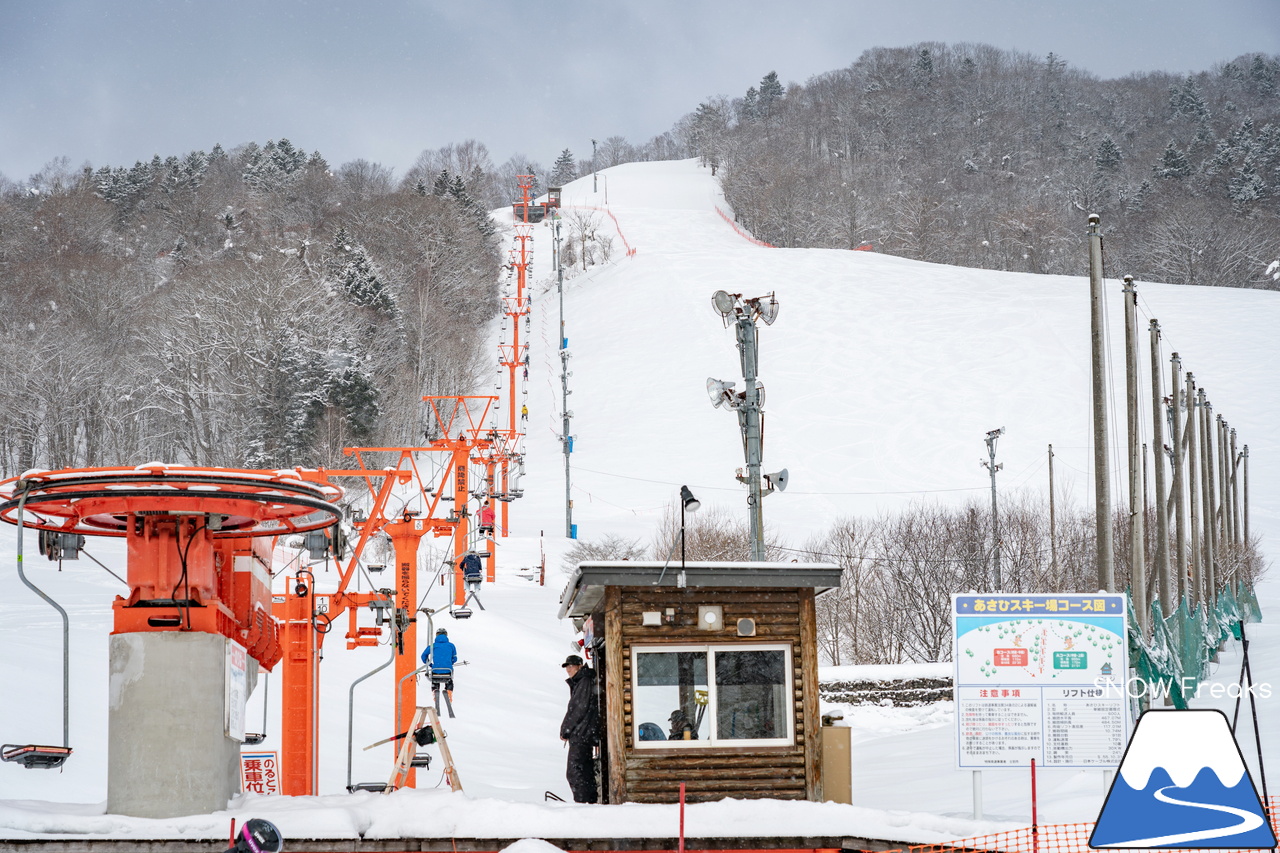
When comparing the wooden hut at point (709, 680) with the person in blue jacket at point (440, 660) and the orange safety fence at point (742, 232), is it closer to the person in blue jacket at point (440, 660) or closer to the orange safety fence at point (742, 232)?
the person in blue jacket at point (440, 660)

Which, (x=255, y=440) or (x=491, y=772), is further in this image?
(x=255, y=440)

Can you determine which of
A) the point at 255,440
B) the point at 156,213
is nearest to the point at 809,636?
the point at 255,440

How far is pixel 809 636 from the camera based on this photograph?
11867 mm

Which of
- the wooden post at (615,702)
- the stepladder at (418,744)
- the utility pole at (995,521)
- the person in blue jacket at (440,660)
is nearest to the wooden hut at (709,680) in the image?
the wooden post at (615,702)

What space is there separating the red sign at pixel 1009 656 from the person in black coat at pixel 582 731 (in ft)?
12.5

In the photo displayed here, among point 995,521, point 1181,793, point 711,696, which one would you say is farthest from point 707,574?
point 995,521

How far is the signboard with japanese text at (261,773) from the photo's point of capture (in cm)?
1359

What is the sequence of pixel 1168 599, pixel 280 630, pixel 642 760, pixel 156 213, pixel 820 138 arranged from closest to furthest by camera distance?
pixel 642 760
pixel 280 630
pixel 1168 599
pixel 156 213
pixel 820 138

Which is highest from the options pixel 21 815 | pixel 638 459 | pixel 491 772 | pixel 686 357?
pixel 686 357

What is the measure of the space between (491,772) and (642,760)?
8333 mm

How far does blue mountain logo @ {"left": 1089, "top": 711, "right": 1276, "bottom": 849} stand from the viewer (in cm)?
556

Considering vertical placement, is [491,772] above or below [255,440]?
below

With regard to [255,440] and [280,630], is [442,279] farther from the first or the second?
[280,630]

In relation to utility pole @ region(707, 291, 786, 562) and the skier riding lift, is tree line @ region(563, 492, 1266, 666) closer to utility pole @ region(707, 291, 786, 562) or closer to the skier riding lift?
the skier riding lift
